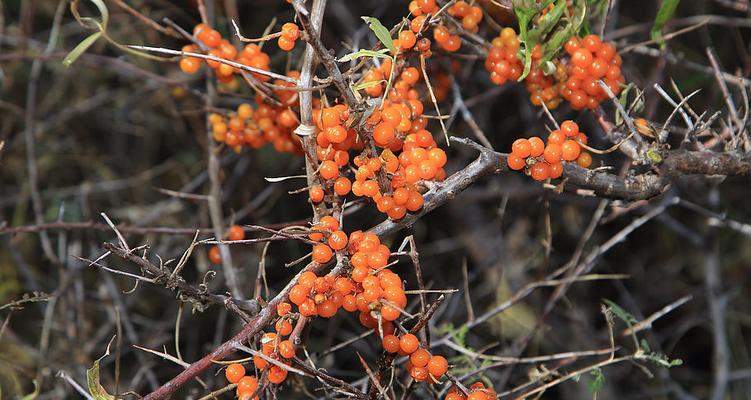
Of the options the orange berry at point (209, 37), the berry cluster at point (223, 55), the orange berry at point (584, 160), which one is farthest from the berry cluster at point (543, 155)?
the orange berry at point (209, 37)

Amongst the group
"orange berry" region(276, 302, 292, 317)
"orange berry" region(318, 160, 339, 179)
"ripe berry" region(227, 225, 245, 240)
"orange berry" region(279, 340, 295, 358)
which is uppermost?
"orange berry" region(318, 160, 339, 179)

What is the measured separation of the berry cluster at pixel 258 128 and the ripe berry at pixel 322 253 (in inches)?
19.0

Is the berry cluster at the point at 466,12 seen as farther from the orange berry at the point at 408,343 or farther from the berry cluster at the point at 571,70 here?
the orange berry at the point at 408,343

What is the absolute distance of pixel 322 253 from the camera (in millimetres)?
1211

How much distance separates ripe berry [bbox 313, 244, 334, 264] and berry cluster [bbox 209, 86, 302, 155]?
48 cm

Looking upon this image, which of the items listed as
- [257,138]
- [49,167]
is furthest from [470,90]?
[49,167]

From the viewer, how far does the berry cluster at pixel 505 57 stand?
1.53 metres

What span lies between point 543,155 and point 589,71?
0.30m

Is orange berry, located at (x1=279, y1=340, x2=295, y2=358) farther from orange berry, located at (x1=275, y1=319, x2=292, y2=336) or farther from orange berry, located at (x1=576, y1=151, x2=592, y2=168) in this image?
orange berry, located at (x1=576, y1=151, x2=592, y2=168)

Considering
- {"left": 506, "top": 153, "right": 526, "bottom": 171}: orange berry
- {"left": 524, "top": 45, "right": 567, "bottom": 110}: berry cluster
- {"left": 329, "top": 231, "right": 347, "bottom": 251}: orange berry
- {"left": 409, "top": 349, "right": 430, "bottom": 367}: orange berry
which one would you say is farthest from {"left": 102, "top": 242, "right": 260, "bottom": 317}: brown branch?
{"left": 524, "top": 45, "right": 567, "bottom": 110}: berry cluster

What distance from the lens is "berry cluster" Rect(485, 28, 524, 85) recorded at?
5.01 feet

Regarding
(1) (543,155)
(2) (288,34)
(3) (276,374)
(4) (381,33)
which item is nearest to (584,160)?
(1) (543,155)

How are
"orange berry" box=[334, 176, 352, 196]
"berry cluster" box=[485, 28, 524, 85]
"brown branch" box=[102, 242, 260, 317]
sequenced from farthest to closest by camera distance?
"berry cluster" box=[485, 28, 524, 85], "orange berry" box=[334, 176, 352, 196], "brown branch" box=[102, 242, 260, 317]

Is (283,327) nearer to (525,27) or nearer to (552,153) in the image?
(552,153)
